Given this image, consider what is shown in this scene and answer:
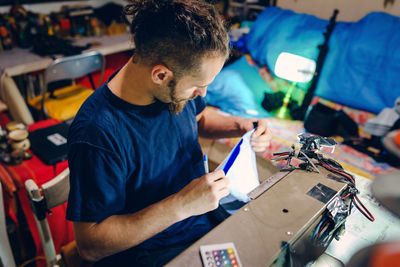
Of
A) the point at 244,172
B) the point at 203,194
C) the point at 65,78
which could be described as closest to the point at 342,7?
the point at 244,172

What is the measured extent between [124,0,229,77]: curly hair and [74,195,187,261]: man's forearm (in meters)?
0.46

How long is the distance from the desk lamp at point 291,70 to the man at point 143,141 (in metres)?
1.59

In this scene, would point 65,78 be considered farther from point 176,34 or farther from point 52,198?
point 176,34

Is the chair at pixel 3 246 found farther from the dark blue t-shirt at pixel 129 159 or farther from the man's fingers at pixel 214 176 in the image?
the man's fingers at pixel 214 176

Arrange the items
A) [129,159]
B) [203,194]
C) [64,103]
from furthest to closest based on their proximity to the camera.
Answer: [64,103]
[129,159]
[203,194]

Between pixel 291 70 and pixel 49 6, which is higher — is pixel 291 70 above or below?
below

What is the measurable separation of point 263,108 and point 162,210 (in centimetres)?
189

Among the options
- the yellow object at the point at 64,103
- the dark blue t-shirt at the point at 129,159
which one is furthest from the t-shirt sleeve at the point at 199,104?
the yellow object at the point at 64,103

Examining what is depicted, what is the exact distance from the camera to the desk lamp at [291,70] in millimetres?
2463

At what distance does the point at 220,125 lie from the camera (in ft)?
4.94

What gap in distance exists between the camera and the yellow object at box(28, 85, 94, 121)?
273 cm

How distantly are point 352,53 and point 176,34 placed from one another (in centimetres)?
196

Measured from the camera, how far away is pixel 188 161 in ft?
4.09

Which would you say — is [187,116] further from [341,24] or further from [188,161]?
[341,24]
